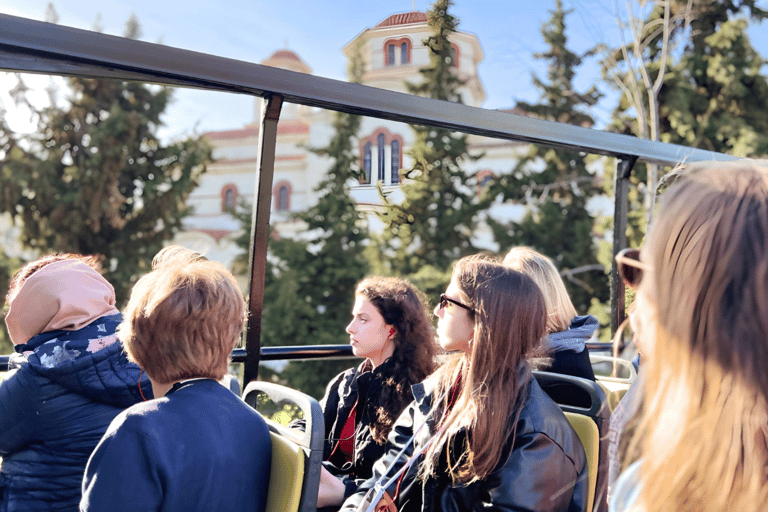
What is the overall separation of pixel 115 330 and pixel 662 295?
1581 millimetres

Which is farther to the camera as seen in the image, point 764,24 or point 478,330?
point 764,24

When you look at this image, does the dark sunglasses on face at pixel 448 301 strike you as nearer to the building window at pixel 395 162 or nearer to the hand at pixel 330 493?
the hand at pixel 330 493

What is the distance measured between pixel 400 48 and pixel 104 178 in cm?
1598

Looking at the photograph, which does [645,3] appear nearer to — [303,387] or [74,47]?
[303,387]

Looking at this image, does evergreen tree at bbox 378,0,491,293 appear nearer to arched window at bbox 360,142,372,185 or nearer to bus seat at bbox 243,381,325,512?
arched window at bbox 360,142,372,185

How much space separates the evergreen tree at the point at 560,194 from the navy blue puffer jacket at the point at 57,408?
15739 mm

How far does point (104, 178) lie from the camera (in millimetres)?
16750

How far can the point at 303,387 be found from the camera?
53.6 feet

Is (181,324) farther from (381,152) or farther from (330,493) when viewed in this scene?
(381,152)

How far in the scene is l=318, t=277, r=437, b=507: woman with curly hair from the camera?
232 cm

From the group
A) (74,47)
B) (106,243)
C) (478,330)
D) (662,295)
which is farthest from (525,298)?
(106,243)

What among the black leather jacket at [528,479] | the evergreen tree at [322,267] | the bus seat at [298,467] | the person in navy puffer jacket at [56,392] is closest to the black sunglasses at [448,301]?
the black leather jacket at [528,479]

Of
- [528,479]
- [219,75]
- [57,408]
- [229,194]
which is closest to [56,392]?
[57,408]

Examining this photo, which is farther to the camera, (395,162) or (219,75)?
(395,162)
